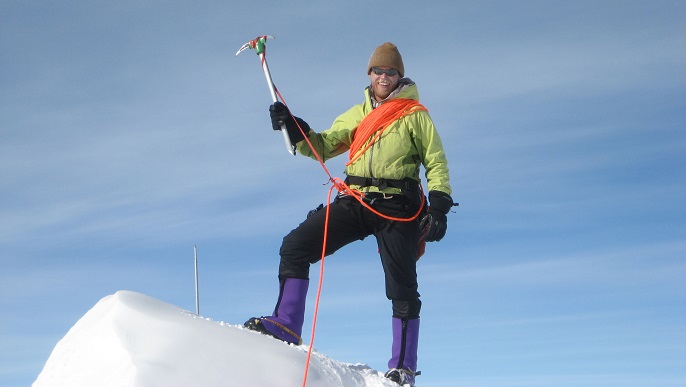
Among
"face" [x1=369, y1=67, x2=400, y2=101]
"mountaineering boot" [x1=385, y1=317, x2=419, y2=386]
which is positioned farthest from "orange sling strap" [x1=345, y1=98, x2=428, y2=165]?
"mountaineering boot" [x1=385, y1=317, x2=419, y2=386]

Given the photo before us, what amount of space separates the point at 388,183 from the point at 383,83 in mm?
931

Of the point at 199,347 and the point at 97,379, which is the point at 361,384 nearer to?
the point at 199,347

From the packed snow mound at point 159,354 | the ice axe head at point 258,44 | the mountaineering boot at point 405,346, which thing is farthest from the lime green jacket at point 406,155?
the packed snow mound at point 159,354

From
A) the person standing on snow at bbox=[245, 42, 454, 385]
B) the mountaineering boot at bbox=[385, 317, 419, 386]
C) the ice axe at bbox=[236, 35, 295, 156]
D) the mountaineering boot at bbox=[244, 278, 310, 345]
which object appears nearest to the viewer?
the mountaineering boot at bbox=[244, 278, 310, 345]

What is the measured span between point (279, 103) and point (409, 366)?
235cm

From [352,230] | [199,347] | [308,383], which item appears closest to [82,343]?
[199,347]

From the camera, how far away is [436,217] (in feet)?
20.1

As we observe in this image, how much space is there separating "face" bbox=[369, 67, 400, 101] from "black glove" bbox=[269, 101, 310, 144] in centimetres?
67

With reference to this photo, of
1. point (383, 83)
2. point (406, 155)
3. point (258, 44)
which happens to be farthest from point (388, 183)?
point (258, 44)

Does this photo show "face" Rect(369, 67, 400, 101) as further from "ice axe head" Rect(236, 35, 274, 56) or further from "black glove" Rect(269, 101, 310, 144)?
"ice axe head" Rect(236, 35, 274, 56)

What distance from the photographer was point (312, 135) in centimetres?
663

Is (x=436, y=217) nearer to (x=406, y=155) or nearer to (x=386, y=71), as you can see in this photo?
(x=406, y=155)

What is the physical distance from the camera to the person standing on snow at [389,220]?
6125 mm

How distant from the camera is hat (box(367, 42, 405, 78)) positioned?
659cm
